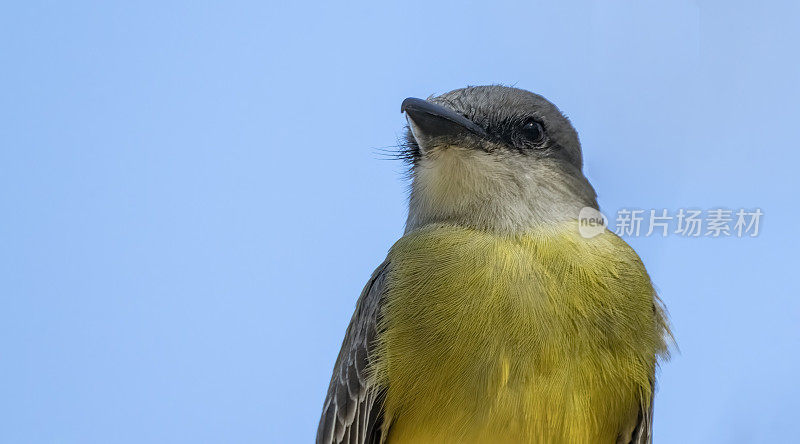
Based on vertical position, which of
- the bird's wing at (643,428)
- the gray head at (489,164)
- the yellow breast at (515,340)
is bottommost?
the bird's wing at (643,428)

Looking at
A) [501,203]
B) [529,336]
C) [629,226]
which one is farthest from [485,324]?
[629,226]

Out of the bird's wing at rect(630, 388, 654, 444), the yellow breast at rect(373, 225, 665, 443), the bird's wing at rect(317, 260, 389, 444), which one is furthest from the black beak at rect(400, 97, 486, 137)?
the bird's wing at rect(630, 388, 654, 444)

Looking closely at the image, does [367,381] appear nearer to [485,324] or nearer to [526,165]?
[485,324]

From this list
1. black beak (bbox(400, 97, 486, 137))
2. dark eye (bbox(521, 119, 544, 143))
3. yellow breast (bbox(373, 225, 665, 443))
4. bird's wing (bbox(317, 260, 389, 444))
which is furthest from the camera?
dark eye (bbox(521, 119, 544, 143))

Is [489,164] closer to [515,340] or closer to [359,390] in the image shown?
[515,340]

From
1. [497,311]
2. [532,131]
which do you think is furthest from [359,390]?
[532,131]

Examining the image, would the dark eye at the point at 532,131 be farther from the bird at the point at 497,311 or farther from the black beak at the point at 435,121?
A: the black beak at the point at 435,121

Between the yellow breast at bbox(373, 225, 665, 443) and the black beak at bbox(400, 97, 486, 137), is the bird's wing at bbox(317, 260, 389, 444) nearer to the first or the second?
the yellow breast at bbox(373, 225, 665, 443)

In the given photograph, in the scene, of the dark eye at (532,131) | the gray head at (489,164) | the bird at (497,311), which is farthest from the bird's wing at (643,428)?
the dark eye at (532,131)
